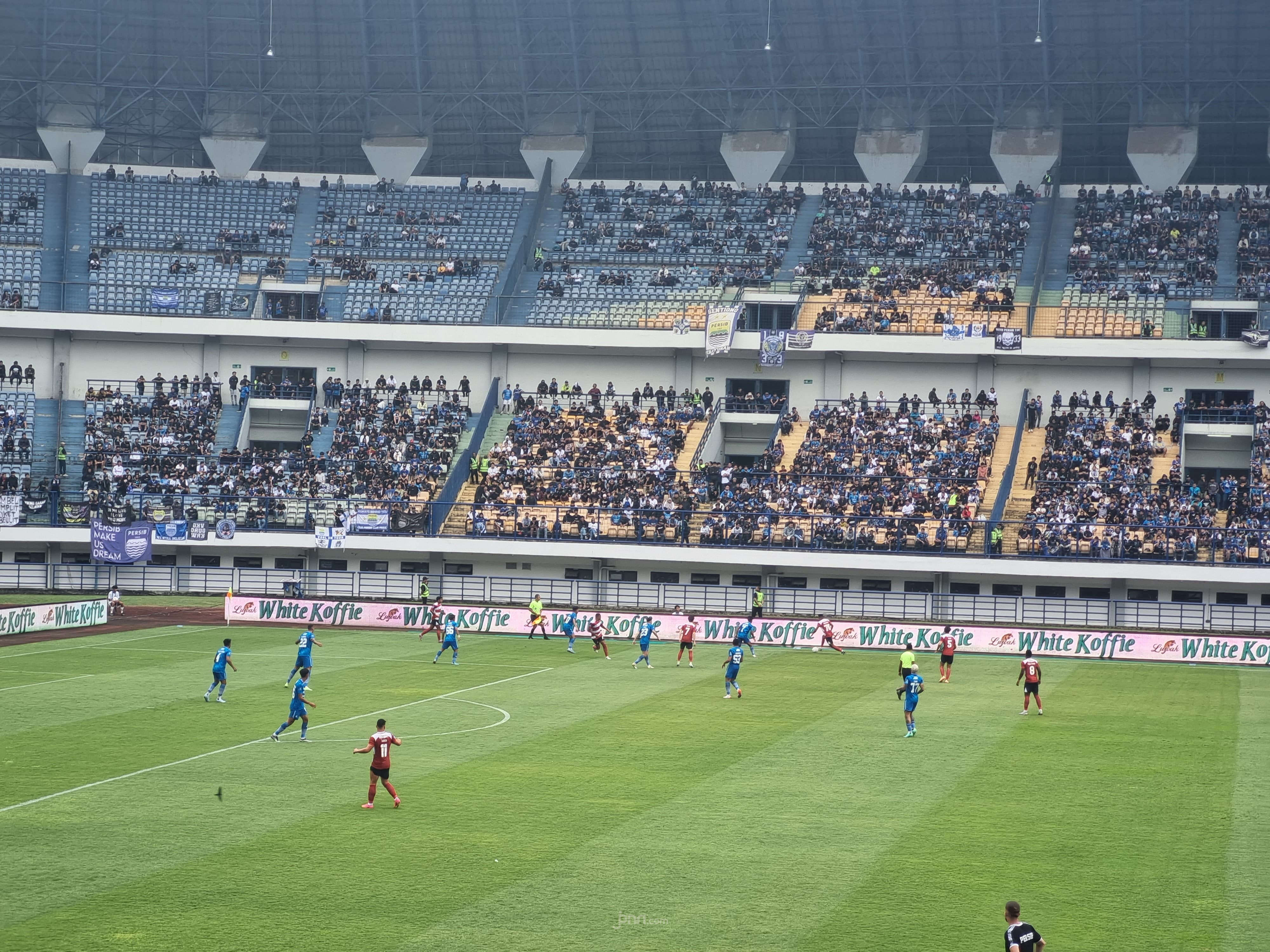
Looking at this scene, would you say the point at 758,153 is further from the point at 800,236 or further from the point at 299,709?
the point at 299,709

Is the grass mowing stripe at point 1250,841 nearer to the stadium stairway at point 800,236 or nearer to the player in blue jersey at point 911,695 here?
the player in blue jersey at point 911,695

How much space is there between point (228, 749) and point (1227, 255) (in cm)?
5174

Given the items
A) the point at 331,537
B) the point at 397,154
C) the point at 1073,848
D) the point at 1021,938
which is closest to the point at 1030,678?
the point at 1073,848

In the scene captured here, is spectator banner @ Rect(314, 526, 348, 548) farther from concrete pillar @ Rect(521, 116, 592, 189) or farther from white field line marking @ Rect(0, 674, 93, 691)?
concrete pillar @ Rect(521, 116, 592, 189)

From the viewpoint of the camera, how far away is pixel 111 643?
150ft

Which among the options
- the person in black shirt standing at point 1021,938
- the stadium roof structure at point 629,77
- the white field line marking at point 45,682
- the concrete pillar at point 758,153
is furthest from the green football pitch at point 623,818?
the concrete pillar at point 758,153

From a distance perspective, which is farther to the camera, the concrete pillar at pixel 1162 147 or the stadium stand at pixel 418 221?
the stadium stand at pixel 418 221

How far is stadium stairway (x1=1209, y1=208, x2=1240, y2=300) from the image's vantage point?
62062mm

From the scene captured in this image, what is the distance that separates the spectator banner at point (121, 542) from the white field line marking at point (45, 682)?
20.4 m

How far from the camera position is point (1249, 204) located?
66.5 metres

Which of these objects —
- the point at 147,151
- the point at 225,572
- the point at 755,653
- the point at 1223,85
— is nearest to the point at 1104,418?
the point at 1223,85

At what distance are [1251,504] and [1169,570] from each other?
486cm

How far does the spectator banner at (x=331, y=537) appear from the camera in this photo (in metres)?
57.5

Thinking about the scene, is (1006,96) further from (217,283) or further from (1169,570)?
(217,283)
